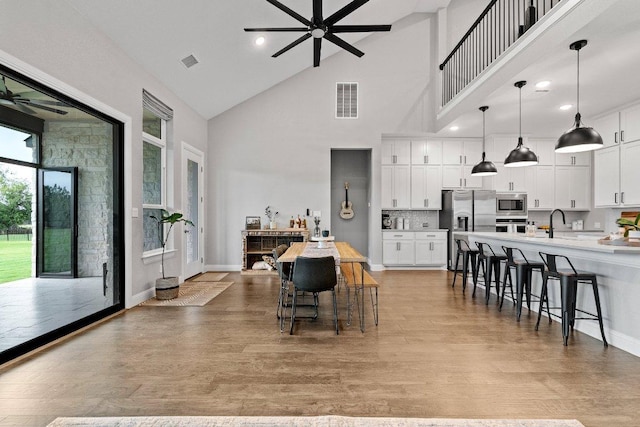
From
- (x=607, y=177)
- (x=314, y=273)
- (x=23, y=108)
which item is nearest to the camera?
(x=314, y=273)

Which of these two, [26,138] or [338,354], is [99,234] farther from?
[338,354]

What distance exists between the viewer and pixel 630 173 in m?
5.20

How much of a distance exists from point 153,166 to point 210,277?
90.5 inches

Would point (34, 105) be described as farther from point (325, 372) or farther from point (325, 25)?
point (325, 372)

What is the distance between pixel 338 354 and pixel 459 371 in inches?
36.9

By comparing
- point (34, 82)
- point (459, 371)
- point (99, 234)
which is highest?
A: point (34, 82)

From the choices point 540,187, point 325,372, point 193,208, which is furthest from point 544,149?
point 193,208

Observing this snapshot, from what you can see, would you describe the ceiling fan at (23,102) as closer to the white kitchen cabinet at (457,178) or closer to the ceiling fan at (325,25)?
the ceiling fan at (325,25)

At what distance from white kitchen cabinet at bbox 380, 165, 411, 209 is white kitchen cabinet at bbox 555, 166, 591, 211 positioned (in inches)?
129

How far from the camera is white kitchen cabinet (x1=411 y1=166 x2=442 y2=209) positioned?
7016 millimetres

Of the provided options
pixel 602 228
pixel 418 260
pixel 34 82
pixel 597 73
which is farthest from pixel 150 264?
pixel 602 228

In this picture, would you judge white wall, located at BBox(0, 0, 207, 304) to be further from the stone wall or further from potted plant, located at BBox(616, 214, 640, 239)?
potted plant, located at BBox(616, 214, 640, 239)

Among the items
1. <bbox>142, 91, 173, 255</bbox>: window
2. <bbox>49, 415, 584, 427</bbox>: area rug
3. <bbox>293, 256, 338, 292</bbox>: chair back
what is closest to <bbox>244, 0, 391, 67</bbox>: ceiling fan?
<bbox>142, 91, 173, 255</bbox>: window

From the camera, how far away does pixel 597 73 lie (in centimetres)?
393
